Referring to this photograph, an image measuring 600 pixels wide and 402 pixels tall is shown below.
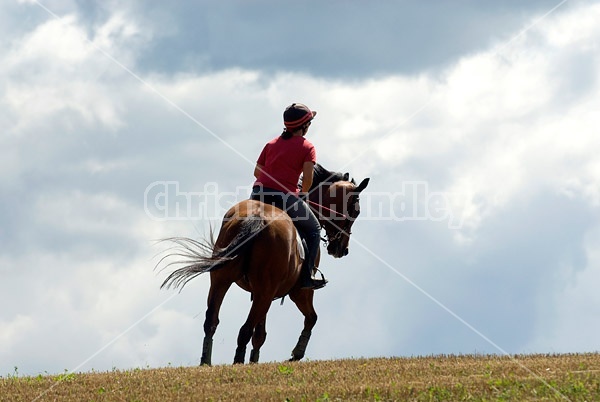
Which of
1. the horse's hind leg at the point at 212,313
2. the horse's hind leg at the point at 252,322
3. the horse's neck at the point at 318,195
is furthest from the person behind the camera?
the horse's neck at the point at 318,195

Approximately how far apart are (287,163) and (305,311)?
2760 mm

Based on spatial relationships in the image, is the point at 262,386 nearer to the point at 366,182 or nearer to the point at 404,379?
the point at 404,379

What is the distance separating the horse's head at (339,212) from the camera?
1698cm

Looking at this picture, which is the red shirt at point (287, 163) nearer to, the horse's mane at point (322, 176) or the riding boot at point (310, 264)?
the riding boot at point (310, 264)

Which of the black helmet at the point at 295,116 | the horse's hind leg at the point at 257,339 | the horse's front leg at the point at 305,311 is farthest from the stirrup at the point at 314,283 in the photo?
the black helmet at the point at 295,116

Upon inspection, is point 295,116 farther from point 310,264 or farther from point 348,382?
point 348,382

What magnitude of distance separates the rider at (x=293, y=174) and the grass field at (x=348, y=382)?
219cm

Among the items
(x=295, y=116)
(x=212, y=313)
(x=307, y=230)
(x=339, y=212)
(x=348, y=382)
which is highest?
(x=295, y=116)

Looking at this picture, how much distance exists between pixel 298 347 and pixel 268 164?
3231 mm

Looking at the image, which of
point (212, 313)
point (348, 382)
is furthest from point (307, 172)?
point (348, 382)

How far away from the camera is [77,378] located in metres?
13.9

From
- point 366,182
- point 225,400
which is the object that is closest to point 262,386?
point 225,400

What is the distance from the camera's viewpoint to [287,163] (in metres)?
15.1

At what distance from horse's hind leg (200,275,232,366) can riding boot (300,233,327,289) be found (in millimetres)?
1624
